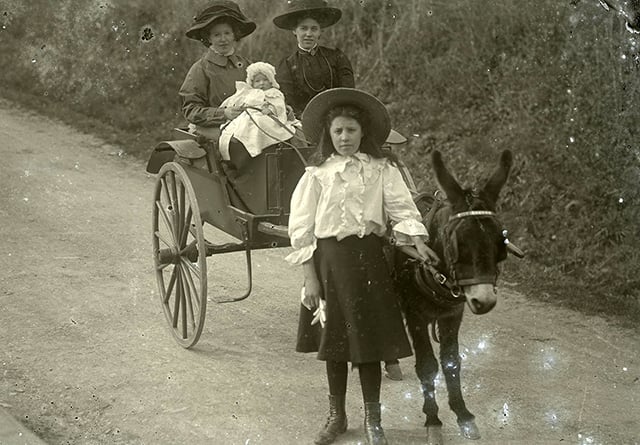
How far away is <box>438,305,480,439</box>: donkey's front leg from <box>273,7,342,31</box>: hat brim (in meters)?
2.61

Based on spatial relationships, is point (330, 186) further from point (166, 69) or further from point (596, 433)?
point (166, 69)

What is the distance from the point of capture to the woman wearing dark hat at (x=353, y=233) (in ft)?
14.9

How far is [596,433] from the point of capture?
Answer: 493 centimetres

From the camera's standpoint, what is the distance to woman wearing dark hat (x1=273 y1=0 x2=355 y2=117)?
639cm

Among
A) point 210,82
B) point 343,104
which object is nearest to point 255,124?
point 210,82

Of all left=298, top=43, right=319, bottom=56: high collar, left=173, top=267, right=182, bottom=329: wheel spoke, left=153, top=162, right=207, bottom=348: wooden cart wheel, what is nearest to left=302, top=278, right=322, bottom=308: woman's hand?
left=153, top=162, right=207, bottom=348: wooden cart wheel

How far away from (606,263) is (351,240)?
3.88 m

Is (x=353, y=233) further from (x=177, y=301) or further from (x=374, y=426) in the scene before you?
(x=177, y=301)

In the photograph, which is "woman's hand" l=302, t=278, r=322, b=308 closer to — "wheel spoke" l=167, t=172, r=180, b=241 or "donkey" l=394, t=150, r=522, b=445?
"donkey" l=394, t=150, r=522, b=445

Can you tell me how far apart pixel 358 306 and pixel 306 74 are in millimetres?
2469

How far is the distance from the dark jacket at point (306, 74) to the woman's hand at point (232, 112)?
640 mm

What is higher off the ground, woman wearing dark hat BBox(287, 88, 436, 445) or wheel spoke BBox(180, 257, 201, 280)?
woman wearing dark hat BBox(287, 88, 436, 445)

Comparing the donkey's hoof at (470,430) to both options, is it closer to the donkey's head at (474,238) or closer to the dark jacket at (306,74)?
the donkey's head at (474,238)

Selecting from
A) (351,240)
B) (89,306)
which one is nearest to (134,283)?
(89,306)
